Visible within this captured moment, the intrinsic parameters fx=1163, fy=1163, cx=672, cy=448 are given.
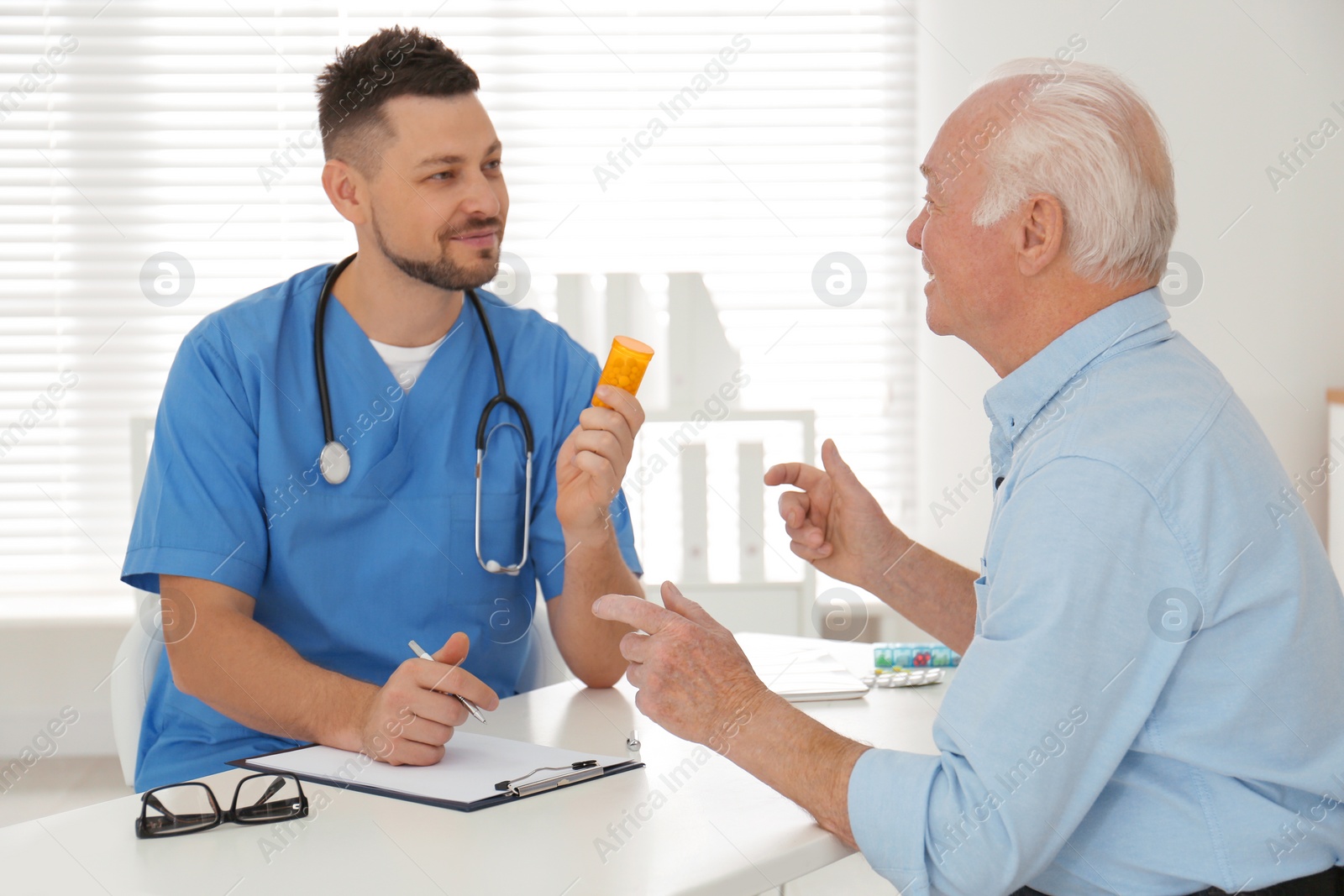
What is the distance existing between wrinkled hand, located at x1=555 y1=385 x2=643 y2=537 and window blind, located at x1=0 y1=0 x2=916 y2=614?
179cm

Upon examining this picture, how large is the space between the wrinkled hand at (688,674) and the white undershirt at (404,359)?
2.44ft

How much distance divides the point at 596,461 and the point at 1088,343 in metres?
0.66

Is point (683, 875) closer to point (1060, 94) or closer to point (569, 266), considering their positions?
point (1060, 94)

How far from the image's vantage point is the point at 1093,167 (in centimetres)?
106

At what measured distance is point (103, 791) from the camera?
3.15m

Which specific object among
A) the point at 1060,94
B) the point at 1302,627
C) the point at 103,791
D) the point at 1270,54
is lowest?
the point at 103,791

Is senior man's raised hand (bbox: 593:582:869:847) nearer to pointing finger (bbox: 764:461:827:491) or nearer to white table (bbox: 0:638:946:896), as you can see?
white table (bbox: 0:638:946:896)

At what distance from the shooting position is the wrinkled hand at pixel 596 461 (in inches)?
59.1

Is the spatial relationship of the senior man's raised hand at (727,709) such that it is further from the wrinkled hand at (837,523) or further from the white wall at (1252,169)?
the white wall at (1252,169)

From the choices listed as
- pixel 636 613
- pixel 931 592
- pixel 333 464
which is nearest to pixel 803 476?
pixel 931 592

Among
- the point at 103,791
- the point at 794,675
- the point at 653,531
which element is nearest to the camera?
the point at 794,675

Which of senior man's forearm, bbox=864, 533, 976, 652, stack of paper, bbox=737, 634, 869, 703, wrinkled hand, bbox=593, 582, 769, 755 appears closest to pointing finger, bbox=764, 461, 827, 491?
senior man's forearm, bbox=864, 533, 976, 652

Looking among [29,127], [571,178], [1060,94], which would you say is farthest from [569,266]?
→ [1060,94]

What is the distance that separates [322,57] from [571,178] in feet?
2.57
